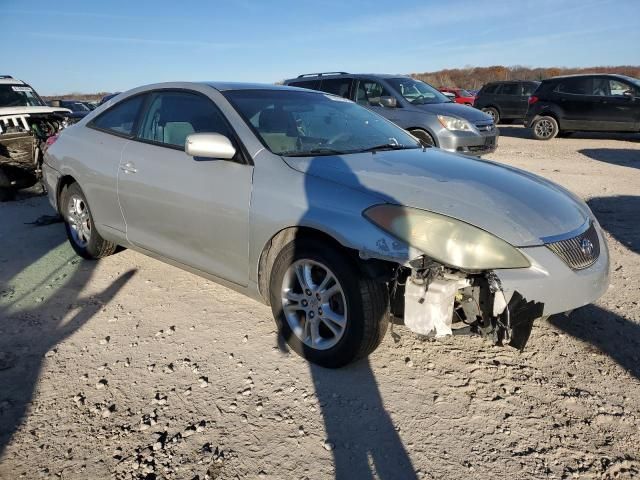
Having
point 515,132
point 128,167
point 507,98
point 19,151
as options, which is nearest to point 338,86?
point 19,151

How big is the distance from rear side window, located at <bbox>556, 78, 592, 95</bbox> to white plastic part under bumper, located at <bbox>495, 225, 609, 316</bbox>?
1307cm

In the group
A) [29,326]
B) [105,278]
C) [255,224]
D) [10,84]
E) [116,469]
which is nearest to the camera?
[116,469]

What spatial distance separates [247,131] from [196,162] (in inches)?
16.9

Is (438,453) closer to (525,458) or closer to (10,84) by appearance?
(525,458)

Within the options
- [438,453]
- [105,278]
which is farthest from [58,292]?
[438,453]

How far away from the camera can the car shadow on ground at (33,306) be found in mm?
2699

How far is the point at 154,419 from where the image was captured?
8.01ft

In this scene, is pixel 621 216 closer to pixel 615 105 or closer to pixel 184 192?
pixel 184 192

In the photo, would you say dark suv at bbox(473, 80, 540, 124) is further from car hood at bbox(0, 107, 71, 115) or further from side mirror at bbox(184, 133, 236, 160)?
side mirror at bbox(184, 133, 236, 160)

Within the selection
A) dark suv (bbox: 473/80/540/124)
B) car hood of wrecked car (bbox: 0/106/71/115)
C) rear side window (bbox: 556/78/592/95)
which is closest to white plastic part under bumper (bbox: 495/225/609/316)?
car hood of wrecked car (bbox: 0/106/71/115)

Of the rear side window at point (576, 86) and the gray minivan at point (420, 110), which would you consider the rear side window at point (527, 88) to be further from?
the gray minivan at point (420, 110)

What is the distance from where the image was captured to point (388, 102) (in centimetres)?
895

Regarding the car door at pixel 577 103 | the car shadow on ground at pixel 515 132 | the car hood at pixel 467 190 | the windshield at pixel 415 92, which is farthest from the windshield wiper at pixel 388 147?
the car shadow on ground at pixel 515 132

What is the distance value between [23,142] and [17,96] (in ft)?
7.89
